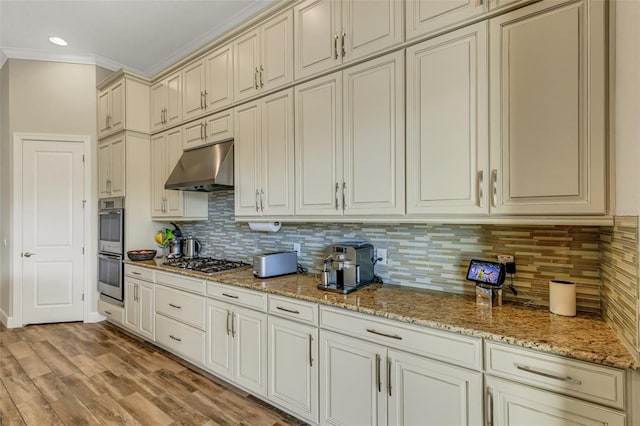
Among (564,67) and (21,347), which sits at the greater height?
(564,67)

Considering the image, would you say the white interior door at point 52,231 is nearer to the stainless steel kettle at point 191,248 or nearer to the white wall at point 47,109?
the white wall at point 47,109

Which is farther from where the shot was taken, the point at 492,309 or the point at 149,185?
the point at 149,185

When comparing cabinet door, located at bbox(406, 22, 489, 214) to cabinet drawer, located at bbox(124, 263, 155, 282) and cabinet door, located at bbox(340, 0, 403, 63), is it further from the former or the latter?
cabinet drawer, located at bbox(124, 263, 155, 282)

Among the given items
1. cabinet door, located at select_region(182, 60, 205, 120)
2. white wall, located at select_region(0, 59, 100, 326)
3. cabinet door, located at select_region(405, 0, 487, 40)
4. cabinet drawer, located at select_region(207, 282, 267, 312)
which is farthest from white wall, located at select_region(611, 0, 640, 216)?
white wall, located at select_region(0, 59, 100, 326)

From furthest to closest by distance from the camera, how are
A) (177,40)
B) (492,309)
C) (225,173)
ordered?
(177,40), (225,173), (492,309)

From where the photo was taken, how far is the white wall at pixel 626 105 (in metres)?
1.09

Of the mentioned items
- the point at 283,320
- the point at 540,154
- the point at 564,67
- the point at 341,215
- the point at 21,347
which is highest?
the point at 564,67

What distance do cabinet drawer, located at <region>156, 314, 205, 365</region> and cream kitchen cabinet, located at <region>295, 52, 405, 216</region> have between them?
1.46m

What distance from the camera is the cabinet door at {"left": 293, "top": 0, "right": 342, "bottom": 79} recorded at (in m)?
2.12

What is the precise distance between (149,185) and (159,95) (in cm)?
107

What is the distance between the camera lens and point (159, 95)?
11.9 feet

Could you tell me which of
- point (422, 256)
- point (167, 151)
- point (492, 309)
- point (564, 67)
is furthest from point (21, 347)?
point (564, 67)

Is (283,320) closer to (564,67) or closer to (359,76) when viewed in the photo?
(359,76)

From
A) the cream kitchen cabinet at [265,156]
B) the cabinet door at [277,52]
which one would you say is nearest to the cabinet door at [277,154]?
the cream kitchen cabinet at [265,156]
